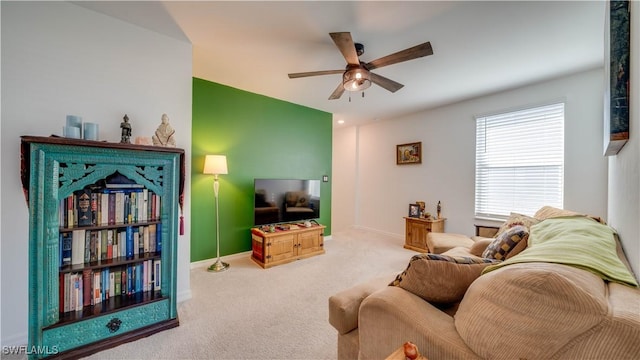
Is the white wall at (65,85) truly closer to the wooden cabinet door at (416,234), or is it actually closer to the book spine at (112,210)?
the book spine at (112,210)

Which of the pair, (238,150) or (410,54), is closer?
(410,54)

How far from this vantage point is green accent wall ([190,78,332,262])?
3234mm

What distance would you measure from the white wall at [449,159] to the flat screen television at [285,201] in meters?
1.93

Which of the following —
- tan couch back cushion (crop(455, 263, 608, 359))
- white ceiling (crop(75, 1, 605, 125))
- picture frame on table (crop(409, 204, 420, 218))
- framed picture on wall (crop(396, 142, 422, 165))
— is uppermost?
white ceiling (crop(75, 1, 605, 125))

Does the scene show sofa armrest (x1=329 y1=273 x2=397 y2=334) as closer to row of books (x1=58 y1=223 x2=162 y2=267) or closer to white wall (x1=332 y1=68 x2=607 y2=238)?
row of books (x1=58 y1=223 x2=162 y2=267)

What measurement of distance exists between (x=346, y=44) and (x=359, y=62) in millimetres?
399

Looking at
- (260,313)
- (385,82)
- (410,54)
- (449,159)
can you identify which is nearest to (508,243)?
(410,54)

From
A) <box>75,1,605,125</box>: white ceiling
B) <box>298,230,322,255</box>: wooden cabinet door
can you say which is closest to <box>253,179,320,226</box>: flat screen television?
<box>298,230,322,255</box>: wooden cabinet door

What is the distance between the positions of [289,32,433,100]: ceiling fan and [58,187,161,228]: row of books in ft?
5.65

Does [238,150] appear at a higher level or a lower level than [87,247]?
higher

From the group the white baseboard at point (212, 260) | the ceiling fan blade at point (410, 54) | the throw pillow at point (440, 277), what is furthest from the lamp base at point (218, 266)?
the ceiling fan blade at point (410, 54)

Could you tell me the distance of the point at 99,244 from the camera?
1.78 meters

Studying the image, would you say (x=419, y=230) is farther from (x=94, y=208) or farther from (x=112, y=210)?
Answer: (x=94, y=208)

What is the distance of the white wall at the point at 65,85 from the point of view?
1644 millimetres
